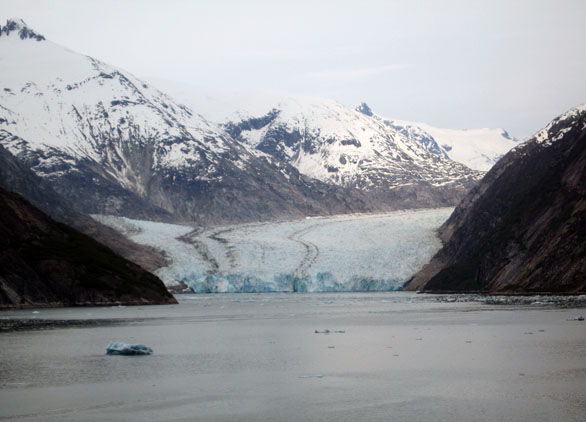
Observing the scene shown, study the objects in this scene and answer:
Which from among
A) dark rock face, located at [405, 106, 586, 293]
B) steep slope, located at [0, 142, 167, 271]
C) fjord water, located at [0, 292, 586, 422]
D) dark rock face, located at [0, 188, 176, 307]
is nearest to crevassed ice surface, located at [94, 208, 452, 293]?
steep slope, located at [0, 142, 167, 271]

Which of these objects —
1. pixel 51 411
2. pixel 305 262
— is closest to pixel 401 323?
pixel 51 411

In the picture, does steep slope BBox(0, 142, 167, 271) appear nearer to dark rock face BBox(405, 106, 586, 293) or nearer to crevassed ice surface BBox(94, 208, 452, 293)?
crevassed ice surface BBox(94, 208, 452, 293)

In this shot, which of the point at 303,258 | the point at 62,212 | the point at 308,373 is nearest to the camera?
the point at 308,373

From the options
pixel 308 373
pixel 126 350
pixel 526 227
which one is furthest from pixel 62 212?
pixel 308 373

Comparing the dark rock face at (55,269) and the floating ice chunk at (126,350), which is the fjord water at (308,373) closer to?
the floating ice chunk at (126,350)

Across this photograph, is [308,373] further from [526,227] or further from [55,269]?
[526,227]

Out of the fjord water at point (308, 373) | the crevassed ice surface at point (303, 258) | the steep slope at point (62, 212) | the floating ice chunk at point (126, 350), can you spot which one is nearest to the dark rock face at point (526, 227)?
the crevassed ice surface at point (303, 258)

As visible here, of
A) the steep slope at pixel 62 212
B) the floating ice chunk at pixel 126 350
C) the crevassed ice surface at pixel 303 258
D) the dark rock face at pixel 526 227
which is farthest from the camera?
the steep slope at pixel 62 212

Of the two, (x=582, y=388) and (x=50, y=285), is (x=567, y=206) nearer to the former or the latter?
(x=50, y=285)
